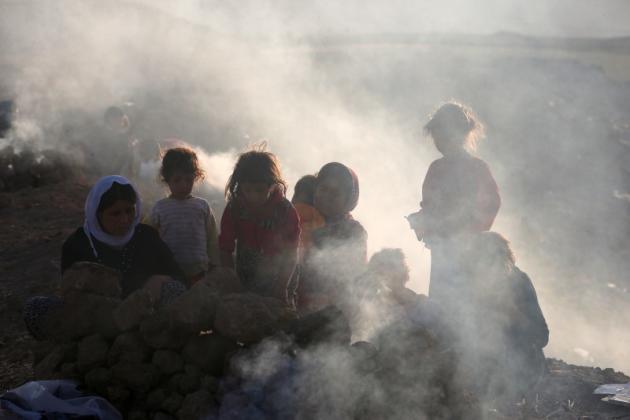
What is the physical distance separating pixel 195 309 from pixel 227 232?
2.76 feet

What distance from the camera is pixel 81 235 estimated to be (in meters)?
2.92

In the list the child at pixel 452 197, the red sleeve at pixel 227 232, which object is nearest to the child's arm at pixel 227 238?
the red sleeve at pixel 227 232

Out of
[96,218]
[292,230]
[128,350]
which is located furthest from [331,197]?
[128,350]

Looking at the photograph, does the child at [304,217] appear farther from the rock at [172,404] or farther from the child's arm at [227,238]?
the rock at [172,404]

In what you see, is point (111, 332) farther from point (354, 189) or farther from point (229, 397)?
point (354, 189)

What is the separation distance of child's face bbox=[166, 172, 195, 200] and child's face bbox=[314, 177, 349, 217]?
741 mm

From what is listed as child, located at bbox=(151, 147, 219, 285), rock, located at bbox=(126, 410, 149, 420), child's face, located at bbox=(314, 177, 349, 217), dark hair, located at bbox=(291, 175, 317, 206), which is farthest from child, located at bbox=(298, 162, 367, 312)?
rock, located at bbox=(126, 410, 149, 420)

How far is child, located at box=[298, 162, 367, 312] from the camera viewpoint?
338 cm

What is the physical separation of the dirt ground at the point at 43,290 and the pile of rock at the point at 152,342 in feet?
4.19

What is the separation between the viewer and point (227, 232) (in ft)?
10.5

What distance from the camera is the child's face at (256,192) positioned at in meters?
3.00

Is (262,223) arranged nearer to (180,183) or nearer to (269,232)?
(269,232)

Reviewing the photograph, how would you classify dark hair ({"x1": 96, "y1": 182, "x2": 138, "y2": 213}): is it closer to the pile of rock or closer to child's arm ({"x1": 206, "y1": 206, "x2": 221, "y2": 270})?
the pile of rock

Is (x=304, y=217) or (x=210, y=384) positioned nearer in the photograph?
(x=210, y=384)
